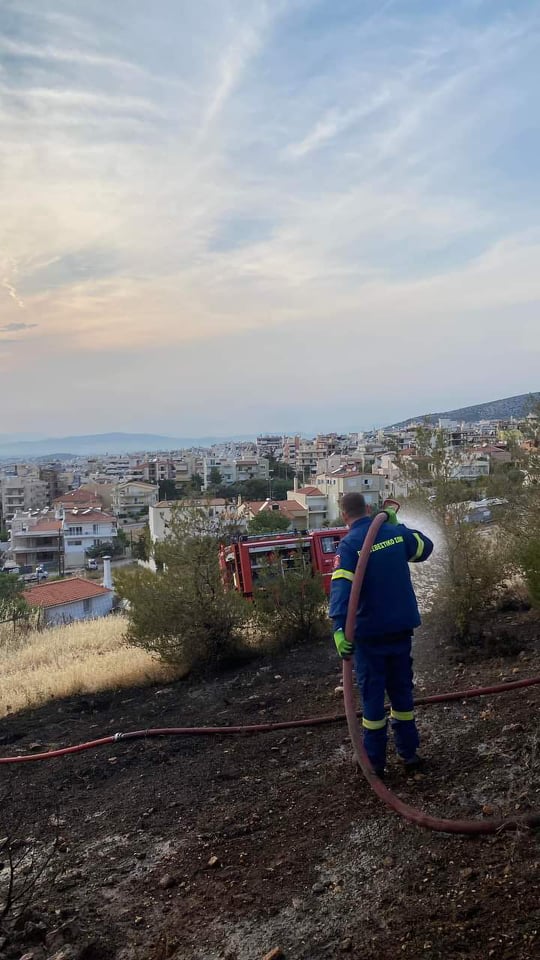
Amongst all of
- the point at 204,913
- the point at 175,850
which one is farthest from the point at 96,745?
the point at 204,913

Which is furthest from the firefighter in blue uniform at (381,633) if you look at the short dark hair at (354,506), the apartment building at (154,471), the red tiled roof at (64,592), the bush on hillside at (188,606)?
the apartment building at (154,471)

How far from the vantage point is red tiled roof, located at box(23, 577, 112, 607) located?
97.2 ft

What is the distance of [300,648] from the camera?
28.3 ft

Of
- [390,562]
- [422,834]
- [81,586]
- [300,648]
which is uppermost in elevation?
[390,562]

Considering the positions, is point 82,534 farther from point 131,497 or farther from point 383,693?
point 383,693

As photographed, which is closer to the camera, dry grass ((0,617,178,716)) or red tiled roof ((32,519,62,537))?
dry grass ((0,617,178,716))

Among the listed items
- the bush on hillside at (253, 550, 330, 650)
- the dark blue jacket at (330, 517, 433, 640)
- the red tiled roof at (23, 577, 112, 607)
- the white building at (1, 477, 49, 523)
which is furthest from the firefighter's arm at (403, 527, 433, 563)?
the white building at (1, 477, 49, 523)

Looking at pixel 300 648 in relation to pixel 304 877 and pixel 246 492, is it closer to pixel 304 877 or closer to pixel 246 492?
pixel 304 877

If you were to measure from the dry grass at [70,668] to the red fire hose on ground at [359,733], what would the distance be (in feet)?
7.81

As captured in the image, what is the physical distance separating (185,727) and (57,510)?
81.6m

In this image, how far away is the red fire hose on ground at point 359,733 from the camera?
2.87m

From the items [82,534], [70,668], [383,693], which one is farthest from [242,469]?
[383,693]

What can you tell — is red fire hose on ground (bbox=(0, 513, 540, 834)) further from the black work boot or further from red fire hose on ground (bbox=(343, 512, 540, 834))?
the black work boot

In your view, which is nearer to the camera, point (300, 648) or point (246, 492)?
point (300, 648)
